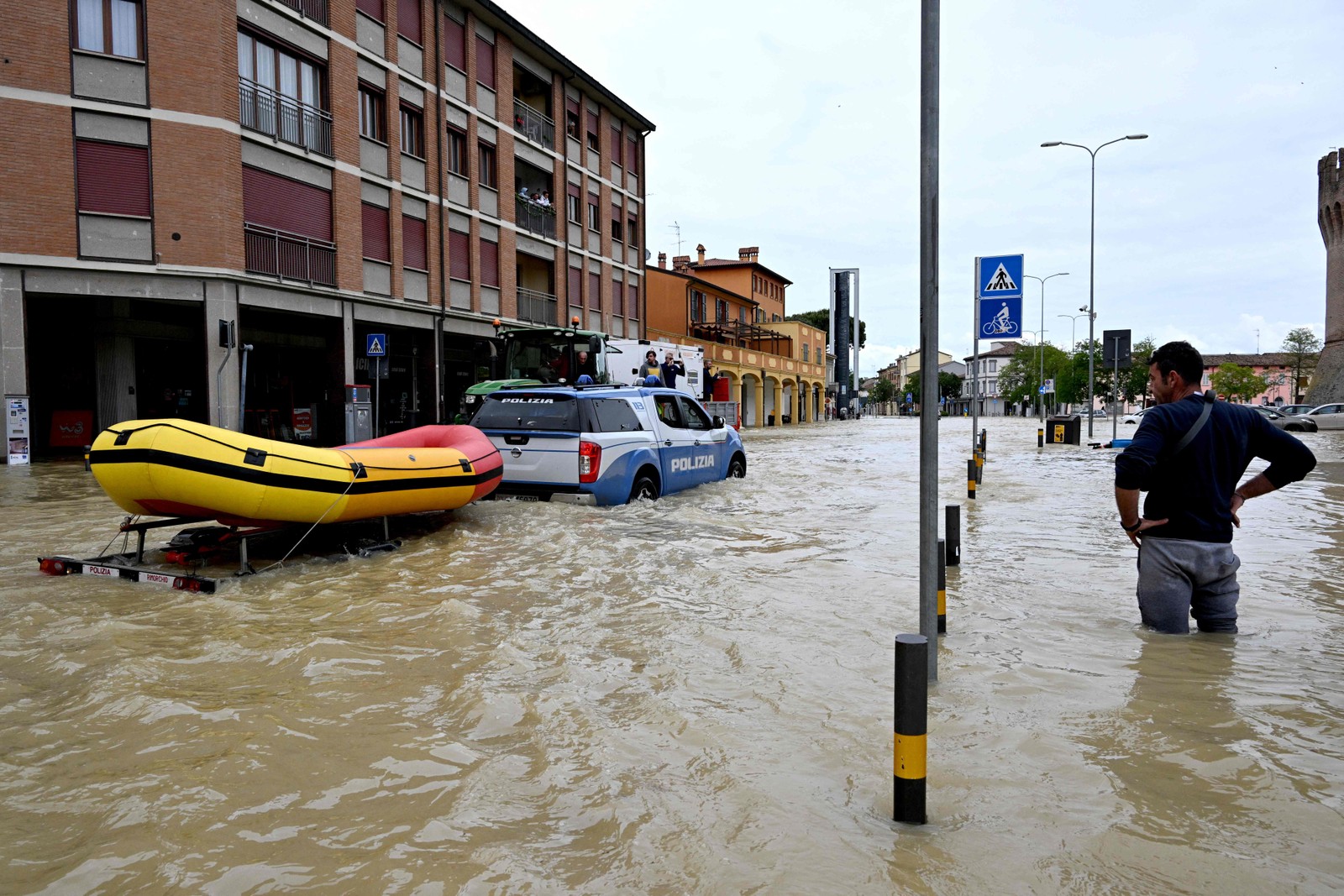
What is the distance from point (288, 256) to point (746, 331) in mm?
41910

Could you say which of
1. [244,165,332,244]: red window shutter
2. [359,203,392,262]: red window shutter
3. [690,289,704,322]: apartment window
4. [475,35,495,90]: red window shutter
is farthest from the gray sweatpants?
[690,289,704,322]: apartment window

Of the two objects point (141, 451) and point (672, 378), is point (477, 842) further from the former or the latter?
point (672, 378)

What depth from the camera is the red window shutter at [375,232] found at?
2334cm

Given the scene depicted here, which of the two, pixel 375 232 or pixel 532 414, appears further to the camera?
pixel 375 232

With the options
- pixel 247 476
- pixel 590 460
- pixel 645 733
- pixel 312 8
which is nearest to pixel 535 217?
pixel 312 8

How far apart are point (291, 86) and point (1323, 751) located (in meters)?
23.1

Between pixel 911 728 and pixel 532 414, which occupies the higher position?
pixel 532 414

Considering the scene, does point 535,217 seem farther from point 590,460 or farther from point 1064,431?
point 590,460

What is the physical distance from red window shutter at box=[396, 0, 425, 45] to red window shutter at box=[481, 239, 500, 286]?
19.6 ft

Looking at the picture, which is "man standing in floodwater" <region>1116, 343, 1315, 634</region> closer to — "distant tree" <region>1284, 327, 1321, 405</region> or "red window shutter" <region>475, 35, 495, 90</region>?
"red window shutter" <region>475, 35, 495, 90</region>

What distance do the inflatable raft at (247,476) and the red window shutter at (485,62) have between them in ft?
75.8

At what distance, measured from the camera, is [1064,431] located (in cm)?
3059

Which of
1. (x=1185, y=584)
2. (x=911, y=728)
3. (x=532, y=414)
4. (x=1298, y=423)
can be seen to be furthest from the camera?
(x=1298, y=423)

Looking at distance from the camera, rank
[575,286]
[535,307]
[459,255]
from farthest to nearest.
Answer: [575,286] < [535,307] < [459,255]
